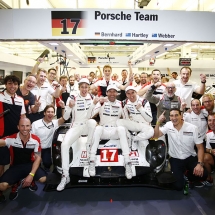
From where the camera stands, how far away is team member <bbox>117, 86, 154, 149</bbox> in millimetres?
3722

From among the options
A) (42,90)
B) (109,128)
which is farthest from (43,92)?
(109,128)

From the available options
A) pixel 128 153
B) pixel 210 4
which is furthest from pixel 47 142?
pixel 210 4

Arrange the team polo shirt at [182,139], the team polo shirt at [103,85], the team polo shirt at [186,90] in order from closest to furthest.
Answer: the team polo shirt at [182,139], the team polo shirt at [186,90], the team polo shirt at [103,85]

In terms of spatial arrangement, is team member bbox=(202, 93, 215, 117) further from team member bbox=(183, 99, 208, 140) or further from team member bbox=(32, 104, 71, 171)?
team member bbox=(32, 104, 71, 171)

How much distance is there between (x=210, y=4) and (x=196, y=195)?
7007mm

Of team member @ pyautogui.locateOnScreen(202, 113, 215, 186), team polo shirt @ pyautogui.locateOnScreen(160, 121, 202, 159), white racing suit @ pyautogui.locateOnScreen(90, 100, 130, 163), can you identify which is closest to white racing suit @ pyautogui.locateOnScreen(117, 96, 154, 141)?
white racing suit @ pyautogui.locateOnScreen(90, 100, 130, 163)

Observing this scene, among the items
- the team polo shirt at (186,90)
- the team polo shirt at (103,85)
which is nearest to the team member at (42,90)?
the team polo shirt at (103,85)

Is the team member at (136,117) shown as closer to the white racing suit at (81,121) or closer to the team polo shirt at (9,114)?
the white racing suit at (81,121)

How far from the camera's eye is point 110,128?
3.77 m

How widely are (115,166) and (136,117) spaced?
1.05 m

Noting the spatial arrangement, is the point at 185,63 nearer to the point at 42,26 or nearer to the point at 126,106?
the point at 126,106

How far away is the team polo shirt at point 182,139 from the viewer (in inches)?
139

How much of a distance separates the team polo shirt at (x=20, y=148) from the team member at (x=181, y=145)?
2031mm

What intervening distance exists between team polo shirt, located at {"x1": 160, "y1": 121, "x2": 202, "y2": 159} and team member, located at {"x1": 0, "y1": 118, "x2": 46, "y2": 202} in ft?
7.07
